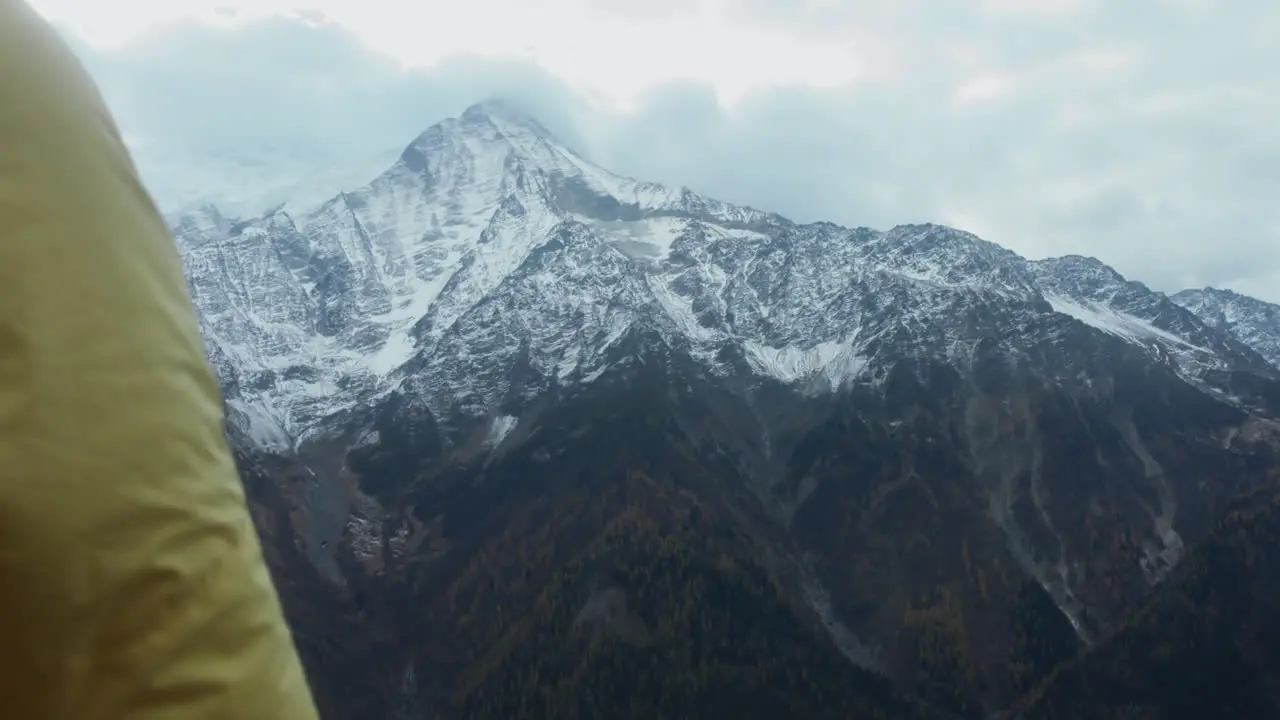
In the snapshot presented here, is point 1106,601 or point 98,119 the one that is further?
point 1106,601

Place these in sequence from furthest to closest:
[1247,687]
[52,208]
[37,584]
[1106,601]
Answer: [1106,601] → [1247,687] → [52,208] → [37,584]

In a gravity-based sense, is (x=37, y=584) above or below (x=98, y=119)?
below

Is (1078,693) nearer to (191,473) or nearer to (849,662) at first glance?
(849,662)

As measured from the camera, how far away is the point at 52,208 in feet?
7.90

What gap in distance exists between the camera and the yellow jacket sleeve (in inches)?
89.3

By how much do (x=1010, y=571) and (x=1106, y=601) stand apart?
57.6ft

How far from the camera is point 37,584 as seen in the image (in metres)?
2.26

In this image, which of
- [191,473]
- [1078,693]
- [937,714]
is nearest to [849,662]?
[937,714]

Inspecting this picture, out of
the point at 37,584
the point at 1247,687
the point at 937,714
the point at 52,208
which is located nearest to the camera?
the point at 37,584

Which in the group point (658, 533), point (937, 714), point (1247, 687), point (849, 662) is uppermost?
point (658, 533)

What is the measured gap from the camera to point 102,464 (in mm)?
2314

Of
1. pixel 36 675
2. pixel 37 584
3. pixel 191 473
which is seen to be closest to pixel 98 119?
pixel 191 473

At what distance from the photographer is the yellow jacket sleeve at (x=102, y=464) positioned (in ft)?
7.44

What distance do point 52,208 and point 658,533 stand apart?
652 ft
